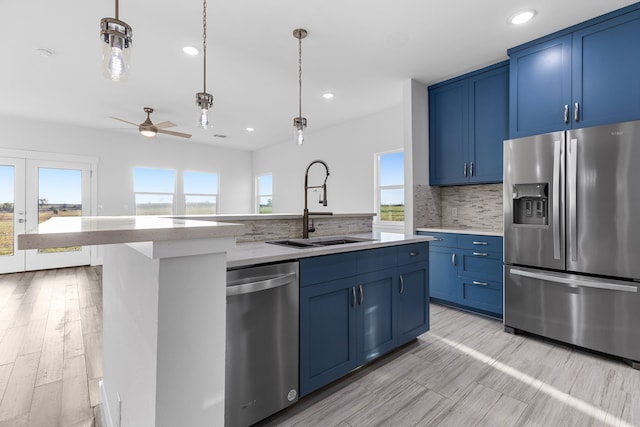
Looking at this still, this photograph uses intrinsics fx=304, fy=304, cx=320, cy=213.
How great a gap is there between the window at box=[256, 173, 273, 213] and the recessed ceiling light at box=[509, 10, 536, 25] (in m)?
6.16

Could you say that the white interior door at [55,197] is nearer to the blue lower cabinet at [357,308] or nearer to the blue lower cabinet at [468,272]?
the blue lower cabinet at [357,308]

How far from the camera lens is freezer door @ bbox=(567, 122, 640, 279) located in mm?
2242

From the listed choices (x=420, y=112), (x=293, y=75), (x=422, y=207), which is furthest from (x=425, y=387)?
(x=293, y=75)

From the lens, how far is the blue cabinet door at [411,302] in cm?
241

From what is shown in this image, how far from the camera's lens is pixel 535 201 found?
2744mm

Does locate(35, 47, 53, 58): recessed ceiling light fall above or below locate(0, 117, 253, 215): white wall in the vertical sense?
above

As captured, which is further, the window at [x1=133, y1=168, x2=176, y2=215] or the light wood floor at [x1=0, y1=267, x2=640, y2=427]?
the window at [x1=133, y1=168, x2=176, y2=215]

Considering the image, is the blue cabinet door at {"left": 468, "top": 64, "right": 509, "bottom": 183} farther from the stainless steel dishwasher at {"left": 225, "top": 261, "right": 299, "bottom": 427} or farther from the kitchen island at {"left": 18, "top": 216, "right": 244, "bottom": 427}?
the kitchen island at {"left": 18, "top": 216, "right": 244, "bottom": 427}

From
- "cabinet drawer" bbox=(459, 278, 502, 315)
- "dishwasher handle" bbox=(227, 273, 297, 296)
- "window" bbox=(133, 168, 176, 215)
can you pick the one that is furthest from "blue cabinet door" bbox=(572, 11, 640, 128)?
"window" bbox=(133, 168, 176, 215)

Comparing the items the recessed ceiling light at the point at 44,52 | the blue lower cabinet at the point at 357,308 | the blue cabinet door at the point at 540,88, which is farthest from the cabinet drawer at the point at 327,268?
the recessed ceiling light at the point at 44,52

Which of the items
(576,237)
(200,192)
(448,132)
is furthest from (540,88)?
(200,192)

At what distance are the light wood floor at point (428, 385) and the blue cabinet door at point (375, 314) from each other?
0.17 meters

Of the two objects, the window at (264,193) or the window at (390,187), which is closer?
the window at (390,187)

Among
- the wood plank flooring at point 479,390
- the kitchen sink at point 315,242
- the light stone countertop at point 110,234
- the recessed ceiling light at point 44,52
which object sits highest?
the recessed ceiling light at point 44,52
